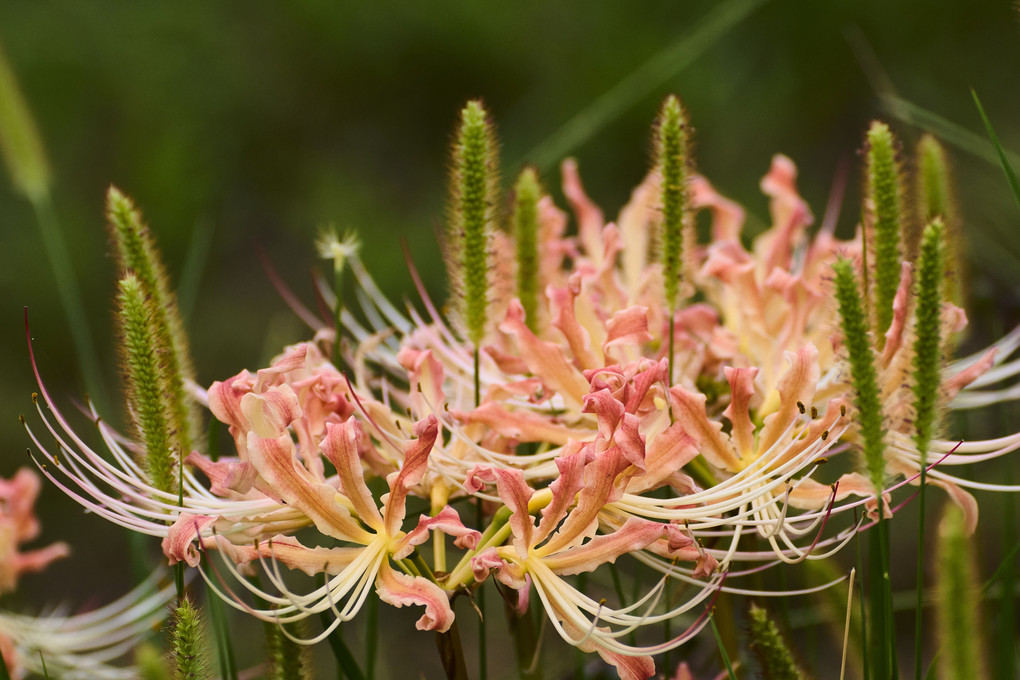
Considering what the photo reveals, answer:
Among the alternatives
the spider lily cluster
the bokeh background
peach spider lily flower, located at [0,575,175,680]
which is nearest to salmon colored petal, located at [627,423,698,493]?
the spider lily cluster

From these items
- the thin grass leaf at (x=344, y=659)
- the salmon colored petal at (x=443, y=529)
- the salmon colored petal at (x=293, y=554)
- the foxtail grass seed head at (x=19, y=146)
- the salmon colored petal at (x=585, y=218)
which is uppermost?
the foxtail grass seed head at (x=19, y=146)

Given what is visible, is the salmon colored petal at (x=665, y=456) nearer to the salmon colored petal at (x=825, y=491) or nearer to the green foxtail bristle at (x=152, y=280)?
the salmon colored petal at (x=825, y=491)

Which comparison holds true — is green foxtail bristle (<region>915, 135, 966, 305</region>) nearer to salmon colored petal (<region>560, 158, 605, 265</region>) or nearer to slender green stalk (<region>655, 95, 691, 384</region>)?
slender green stalk (<region>655, 95, 691, 384</region>)

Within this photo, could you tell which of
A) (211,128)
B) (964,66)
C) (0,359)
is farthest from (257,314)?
(964,66)

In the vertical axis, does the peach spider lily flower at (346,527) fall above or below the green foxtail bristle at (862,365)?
below

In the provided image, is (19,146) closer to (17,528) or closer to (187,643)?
(17,528)

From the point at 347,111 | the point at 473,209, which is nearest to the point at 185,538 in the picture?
the point at 473,209

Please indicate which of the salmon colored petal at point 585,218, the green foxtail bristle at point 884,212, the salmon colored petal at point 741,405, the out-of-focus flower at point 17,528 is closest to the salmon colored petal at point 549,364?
the salmon colored petal at point 741,405

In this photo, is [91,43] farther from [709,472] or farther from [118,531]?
[709,472]
